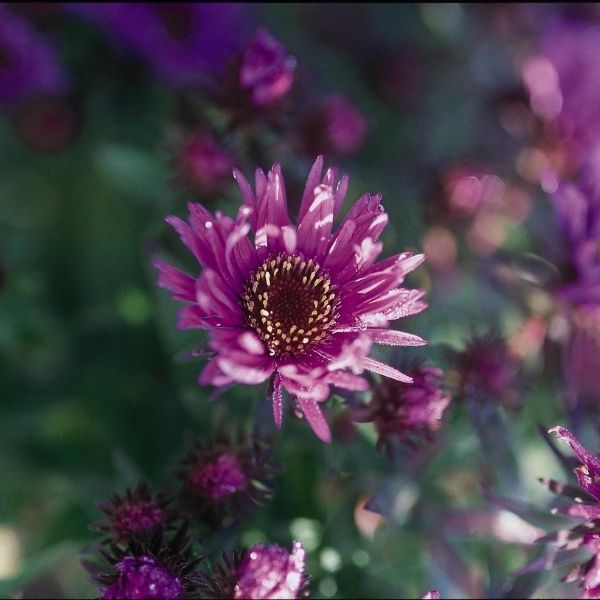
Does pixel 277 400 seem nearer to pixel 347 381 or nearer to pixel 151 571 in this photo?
pixel 347 381

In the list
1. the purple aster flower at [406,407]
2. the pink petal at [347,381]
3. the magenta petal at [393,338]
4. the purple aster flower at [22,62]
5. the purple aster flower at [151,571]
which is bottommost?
the purple aster flower at [151,571]

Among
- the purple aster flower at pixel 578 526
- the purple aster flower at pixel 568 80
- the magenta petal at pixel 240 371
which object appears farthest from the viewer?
the purple aster flower at pixel 568 80

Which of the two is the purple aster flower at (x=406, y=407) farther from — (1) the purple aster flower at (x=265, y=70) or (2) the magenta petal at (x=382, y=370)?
(1) the purple aster flower at (x=265, y=70)

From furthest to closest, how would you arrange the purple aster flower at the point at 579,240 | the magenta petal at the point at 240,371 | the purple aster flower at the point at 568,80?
the purple aster flower at the point at 568,80, the purple aster flower at the point at 579,240, the magenta petal at the point at 240,371

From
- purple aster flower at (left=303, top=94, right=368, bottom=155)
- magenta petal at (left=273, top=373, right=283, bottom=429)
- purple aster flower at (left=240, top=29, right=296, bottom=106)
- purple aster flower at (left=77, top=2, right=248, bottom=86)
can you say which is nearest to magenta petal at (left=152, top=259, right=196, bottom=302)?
magenta petal at (left=273, top=373, right=283, bottom=429)

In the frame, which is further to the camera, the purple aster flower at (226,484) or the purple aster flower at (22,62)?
the purple aster flower at (22,62)

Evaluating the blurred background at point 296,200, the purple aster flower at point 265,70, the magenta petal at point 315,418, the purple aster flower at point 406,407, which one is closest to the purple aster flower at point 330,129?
the blurred background at point 296,200
